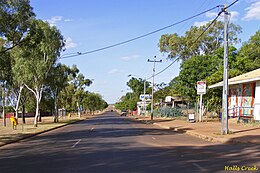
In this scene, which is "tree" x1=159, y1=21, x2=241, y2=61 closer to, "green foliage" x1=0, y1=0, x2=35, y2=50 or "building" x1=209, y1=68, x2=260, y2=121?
"building" x1=209, y1=68, x2=260, y2=121

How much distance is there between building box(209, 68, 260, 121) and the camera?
29.3 m

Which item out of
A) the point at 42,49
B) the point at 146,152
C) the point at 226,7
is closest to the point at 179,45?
the point at 42,49

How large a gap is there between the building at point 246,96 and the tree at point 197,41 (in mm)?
25999

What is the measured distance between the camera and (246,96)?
33.1 meters

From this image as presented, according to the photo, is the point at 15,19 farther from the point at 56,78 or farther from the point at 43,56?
the point at 56,78

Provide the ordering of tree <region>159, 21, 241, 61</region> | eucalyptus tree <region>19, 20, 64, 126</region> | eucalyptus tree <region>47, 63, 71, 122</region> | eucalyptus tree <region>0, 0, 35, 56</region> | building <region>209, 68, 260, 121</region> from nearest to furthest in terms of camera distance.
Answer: eucalyptus tree <region>0, 0, 35, 56</region>
building <region>209, 68, 260, 121</region>
eucalyptus tree <region>19, 20, 64, 126</region>
eucalyptus tree <region>47, 63, 71, 122</region>
tree <region>159, 21, 241, 61</region>

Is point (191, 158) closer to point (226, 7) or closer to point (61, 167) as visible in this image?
point (61, 167)

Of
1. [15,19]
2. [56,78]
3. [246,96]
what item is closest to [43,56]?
[56,78]

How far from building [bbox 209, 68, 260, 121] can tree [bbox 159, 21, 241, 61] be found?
26.0 m

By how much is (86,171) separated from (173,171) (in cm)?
240

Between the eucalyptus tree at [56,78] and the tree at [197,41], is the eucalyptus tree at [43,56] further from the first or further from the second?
the tree at [197,41]

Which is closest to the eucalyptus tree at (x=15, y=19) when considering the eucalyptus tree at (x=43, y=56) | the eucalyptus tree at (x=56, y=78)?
the eucalyptus tree at (x=43, y=56)

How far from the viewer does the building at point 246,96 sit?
2925 centimetres

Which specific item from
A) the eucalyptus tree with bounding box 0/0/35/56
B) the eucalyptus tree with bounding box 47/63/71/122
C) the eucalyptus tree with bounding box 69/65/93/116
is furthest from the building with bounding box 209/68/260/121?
the eucalyptus tree with bounding box 69/65/93/116
